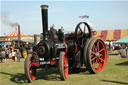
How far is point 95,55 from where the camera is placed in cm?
764

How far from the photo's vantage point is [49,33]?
7.01m

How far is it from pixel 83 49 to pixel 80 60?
477mm

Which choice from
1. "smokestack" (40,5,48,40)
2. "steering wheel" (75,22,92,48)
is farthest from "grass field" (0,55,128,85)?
"smokestack" (40,5,48,40)

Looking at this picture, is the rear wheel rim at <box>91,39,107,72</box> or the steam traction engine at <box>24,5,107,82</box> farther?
the rear wheel rim at <box>91,39,107,72</box>

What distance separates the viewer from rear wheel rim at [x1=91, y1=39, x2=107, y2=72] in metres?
7.63

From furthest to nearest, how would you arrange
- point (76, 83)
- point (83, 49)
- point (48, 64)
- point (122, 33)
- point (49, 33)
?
point (122, 33) → point (83, 49) → point (49, 33) → point (48, 64) → point (76, 83)

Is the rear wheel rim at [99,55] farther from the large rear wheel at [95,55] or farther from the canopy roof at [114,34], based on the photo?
the canopy roof at [114,34]

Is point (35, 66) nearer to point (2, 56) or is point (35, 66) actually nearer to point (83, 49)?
point (83, 49)

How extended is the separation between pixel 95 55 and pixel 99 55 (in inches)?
14.7

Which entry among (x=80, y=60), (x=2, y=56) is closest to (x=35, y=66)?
(x=80, y=60)

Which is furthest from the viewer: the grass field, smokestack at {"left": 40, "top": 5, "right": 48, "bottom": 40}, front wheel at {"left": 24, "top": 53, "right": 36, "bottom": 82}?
smokestack at {"left": 40, "top": 5, "right": 48, "bottom": 40}

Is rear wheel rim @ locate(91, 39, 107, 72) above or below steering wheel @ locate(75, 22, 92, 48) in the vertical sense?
below

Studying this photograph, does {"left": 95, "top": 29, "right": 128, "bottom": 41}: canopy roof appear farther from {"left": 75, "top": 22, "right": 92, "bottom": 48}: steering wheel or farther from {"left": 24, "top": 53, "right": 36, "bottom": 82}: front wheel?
{"left": 24, "top": 53, "right": 36, "bottom": 82}: front wheel

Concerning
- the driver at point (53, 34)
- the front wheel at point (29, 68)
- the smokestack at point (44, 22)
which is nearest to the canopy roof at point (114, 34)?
the driver at point (53, 34)
